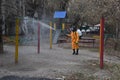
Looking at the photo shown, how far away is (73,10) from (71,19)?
310 inches

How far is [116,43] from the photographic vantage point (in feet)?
73.4

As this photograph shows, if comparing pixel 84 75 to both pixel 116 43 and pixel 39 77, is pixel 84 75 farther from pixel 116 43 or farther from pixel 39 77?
pixel 116 43

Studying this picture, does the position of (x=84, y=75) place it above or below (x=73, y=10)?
below

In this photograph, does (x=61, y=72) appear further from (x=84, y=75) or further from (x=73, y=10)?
(x=73, y=10)

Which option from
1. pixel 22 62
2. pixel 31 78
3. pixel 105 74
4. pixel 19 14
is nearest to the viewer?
pixel 31 78

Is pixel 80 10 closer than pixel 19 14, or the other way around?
pixel 19 14

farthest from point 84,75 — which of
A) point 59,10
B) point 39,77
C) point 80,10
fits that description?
point 59,10

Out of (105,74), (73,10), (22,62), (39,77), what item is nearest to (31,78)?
(39,77)

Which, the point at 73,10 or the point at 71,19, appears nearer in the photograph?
the point at 73,10

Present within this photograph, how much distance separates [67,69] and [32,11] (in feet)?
85.3

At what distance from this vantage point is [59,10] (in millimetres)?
36906

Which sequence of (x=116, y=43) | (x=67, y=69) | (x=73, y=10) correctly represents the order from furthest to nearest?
(x=73, y=10) < (x=116, y=43) < (x=67, y=69)

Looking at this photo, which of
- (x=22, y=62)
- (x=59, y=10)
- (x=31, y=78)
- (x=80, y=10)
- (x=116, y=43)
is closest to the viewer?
(x=31, y=78)

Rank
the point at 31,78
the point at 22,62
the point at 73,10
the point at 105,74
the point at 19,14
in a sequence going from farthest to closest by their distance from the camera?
the point at 73,10
the point at 19,14
the point at 22,62
the point at 105,74
the point at 31,78
